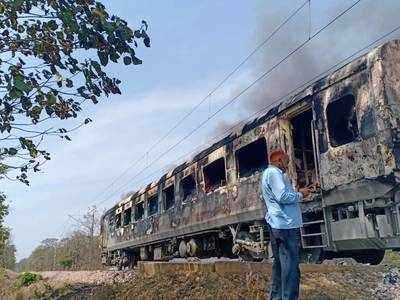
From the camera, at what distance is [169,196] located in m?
15.0

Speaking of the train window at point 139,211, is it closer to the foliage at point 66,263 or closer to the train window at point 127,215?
the train window at point 127,215

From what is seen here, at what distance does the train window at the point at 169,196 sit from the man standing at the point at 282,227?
10282mm

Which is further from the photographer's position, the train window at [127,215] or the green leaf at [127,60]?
the train window at [127,215]

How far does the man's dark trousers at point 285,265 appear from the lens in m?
4.06

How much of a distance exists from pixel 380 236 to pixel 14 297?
623 centimetres

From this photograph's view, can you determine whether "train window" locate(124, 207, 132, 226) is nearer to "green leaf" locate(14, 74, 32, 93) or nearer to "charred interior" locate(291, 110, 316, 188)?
"charred interior" locate(291, 110, 316, 188)

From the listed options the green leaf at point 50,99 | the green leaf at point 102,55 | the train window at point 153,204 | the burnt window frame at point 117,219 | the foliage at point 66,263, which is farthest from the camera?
the foliage at point 66,263

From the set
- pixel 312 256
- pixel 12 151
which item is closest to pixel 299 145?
pixel 312 256

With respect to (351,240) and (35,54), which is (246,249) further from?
(35,54)

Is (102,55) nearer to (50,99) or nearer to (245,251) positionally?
(50,99)

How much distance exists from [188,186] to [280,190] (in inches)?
364

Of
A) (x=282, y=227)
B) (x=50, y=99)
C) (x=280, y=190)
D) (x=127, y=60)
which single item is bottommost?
(x=282, y=227)

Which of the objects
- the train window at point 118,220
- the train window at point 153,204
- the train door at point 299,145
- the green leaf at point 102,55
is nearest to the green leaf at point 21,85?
the green leaf at point 102,55

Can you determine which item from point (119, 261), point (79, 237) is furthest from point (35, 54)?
point (79, 237)
